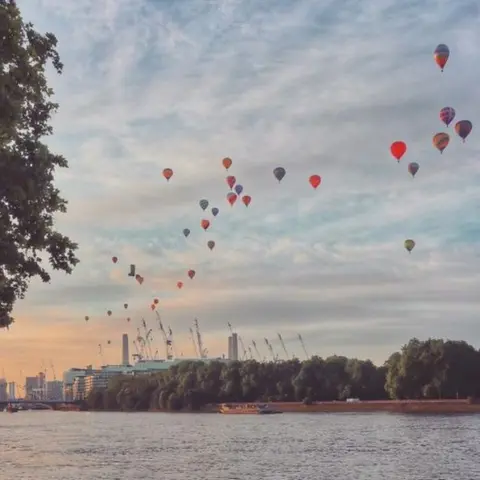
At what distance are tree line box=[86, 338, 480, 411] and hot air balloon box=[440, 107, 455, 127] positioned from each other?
75.1m

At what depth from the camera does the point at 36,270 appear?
2358cm

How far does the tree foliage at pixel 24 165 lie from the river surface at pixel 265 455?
109ft

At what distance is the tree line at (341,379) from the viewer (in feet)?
440

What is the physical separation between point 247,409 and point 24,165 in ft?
477

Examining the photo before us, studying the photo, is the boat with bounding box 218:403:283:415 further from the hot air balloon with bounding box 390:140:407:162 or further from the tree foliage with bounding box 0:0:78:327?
the tree foliage with bounding box 0:0:78:327

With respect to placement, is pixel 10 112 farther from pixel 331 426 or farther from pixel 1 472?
pixel 331 426

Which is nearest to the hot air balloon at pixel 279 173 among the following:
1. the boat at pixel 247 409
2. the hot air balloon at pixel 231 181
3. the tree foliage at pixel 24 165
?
the hot air balloon at pixel 231 181

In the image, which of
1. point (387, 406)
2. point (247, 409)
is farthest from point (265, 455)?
point (247, 409)

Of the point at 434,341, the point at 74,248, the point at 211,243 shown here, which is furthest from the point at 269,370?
the point at 74,248

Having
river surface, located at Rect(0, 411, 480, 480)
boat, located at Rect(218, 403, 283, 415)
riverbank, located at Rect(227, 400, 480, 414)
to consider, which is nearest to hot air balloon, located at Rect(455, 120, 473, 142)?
river surface, located at Rect(0, 411, 480, 480)

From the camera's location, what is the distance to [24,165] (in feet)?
72.1

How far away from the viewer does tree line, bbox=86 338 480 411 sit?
440 feet

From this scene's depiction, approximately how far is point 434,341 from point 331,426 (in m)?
35.2

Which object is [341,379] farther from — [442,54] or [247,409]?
[442,54]
